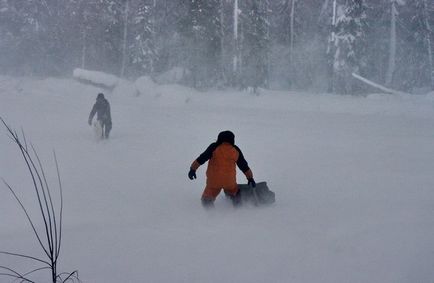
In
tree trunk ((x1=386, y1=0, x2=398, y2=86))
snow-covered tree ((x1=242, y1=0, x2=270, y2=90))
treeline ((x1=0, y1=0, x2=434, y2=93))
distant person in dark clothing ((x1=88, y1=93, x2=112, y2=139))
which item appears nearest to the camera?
distant person in dark clothing ((x1=88, y1=93, x2=112, y2=139))

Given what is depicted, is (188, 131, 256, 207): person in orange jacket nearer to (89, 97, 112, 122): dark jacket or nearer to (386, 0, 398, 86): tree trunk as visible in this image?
(89, 97, 112, 122): dark jacket

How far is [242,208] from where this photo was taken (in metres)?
6.53

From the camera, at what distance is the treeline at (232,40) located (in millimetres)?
31688

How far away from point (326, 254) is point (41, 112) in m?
18.9

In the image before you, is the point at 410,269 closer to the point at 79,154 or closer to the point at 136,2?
the point at 79,154

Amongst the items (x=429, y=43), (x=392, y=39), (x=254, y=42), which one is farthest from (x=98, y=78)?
→ (x=429, y=43)

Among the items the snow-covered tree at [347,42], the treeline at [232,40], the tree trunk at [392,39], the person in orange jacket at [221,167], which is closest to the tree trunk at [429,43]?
the treeline at [232,40]

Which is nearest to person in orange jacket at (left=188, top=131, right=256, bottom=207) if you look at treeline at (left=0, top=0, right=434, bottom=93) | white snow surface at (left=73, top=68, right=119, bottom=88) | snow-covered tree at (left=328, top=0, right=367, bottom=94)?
treeline at (left=0, top=0, right=434, bottom=93)

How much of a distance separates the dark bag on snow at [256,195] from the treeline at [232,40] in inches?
952

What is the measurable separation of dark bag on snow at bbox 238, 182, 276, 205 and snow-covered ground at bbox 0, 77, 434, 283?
19 centimetres

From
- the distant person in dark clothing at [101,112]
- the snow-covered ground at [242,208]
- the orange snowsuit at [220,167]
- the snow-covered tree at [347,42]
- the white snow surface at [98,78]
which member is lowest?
the snow-covered ground at [242,208]

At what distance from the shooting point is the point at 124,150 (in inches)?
479

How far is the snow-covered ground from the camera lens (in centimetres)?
421

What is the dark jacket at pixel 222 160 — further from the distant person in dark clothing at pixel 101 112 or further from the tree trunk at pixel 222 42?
the tree trunk at pixel 222 42
